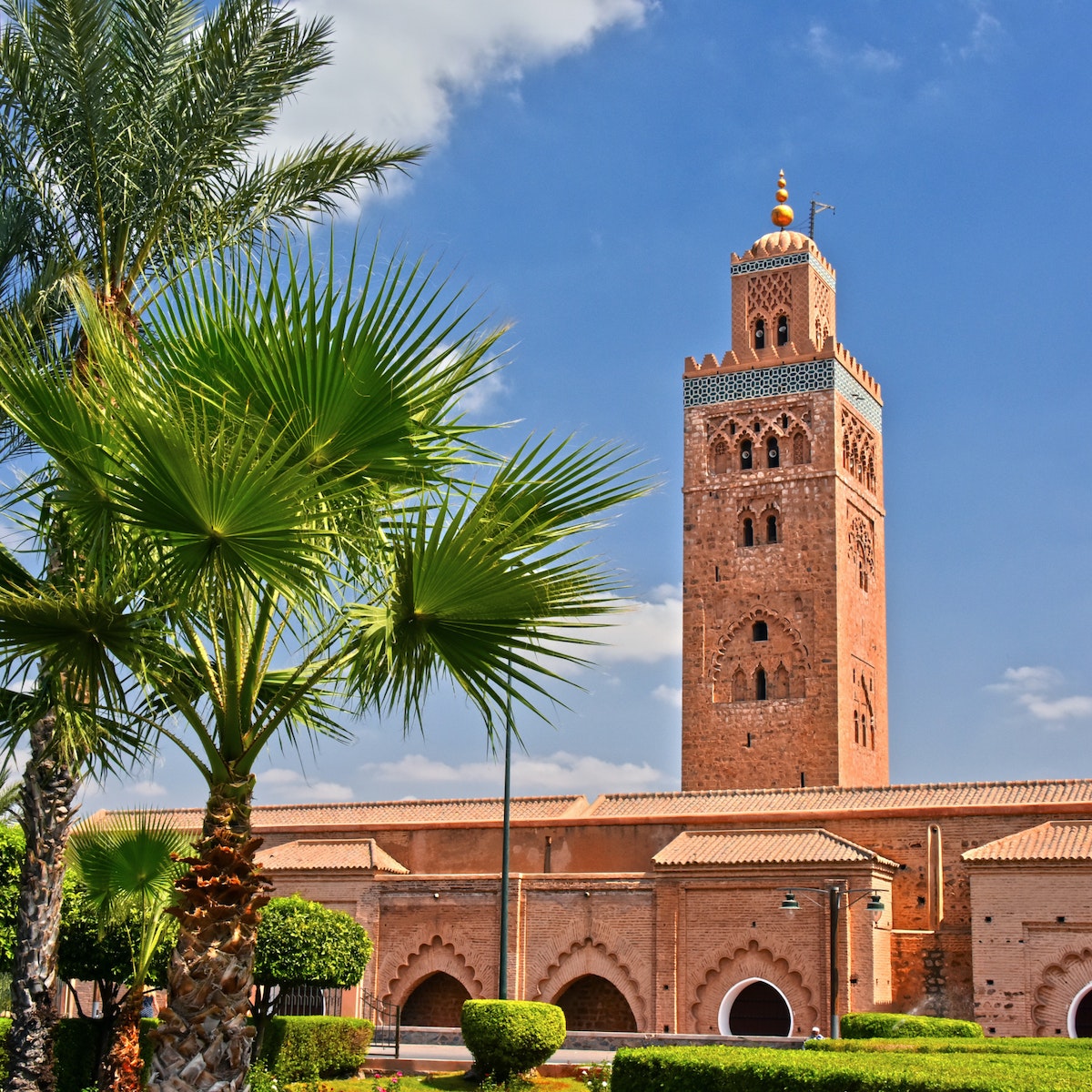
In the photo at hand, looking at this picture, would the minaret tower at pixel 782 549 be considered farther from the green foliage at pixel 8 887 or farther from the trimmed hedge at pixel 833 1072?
the trimmed hedge at pixel 833 1072

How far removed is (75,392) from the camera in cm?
700

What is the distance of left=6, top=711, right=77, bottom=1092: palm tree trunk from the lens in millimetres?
10125

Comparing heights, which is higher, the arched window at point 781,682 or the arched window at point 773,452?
the arched window at point 773,452

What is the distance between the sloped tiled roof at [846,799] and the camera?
23438mm

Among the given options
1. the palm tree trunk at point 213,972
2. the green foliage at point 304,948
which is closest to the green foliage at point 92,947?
the green foliage at point 304,948

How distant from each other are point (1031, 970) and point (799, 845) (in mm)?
4044

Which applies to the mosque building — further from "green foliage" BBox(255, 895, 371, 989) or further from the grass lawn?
"green foliage" BBox(255, 895, 371, 989)

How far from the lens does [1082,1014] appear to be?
20.5m

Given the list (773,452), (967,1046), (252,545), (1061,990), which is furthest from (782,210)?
(252,545)

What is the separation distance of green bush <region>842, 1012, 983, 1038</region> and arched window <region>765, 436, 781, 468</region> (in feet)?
62.9

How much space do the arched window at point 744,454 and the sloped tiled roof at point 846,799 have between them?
37.2 ft

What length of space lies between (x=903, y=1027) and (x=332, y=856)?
12.5 m

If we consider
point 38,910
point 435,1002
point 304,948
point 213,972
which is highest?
point 38,910

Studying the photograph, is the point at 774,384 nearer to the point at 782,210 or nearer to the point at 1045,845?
the point at 782,210
